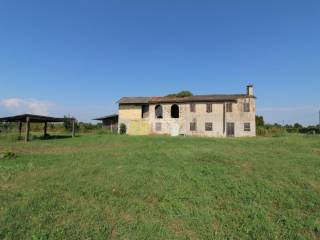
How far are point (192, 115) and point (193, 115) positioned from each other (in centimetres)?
13

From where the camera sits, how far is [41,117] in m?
23.3

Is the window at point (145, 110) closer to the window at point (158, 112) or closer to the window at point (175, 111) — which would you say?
the window at point (158, 112)

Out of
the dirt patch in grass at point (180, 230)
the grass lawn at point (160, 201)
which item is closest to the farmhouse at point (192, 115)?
the grass lawn at point (160, 201)

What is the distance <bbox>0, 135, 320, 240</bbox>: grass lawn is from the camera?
4.45 meters

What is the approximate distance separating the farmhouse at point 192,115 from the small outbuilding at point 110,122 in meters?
3.55

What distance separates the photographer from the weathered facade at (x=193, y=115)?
28.7 metres

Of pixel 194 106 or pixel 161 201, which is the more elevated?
pixel 194 106

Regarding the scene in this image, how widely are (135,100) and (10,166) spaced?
24.5 meters

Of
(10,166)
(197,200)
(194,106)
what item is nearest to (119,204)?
(197,200)

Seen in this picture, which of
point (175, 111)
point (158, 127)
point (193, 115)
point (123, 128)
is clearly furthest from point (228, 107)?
point (123, 128)

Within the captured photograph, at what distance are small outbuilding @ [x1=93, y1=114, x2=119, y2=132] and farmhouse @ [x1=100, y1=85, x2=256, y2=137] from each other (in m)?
3.55

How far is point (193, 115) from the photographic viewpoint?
3028 cm

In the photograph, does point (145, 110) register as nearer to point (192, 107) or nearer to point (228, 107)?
point (192, 107)

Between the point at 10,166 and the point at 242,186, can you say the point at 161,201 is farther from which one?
the point at 10,166
